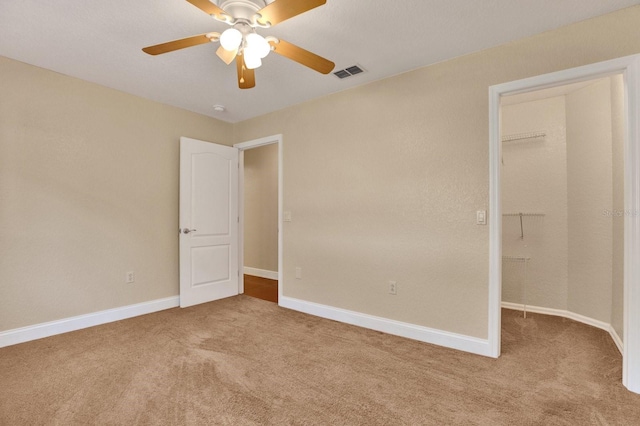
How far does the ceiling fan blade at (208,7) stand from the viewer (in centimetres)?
153

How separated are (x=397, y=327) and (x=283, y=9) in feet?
9.17

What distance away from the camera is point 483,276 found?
8.38 feet

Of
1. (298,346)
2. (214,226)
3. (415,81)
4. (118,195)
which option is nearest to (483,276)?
(298,346)

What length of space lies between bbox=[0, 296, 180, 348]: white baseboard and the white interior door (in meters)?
0.29

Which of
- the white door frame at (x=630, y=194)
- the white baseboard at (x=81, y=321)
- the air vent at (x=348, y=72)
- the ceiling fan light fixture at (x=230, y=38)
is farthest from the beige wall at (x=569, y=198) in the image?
the white baseboard at (x=81, y=321)

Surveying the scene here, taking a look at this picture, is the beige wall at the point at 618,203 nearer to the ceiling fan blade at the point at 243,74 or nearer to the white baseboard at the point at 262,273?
the ceiling fan blade at the point at 243,74

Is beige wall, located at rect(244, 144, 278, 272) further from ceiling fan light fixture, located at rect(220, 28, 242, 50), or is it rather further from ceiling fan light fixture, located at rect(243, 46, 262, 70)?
ceiling fan light fixture, located at rect(220, 28, 242, 50)

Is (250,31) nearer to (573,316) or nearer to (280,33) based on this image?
(280,33)

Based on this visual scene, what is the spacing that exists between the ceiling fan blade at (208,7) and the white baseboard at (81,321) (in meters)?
3.26

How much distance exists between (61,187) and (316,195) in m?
2.67

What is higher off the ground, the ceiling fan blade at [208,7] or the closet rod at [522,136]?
the ceiling fan blade at [208,7]

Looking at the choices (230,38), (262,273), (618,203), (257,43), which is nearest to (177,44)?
(230,38)

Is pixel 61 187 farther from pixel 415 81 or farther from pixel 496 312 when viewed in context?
pixel 496 312

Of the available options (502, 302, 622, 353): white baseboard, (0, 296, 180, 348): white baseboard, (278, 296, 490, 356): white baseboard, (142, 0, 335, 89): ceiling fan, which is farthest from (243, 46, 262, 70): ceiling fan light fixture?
(502, 302, 622, 353): white baseboard
